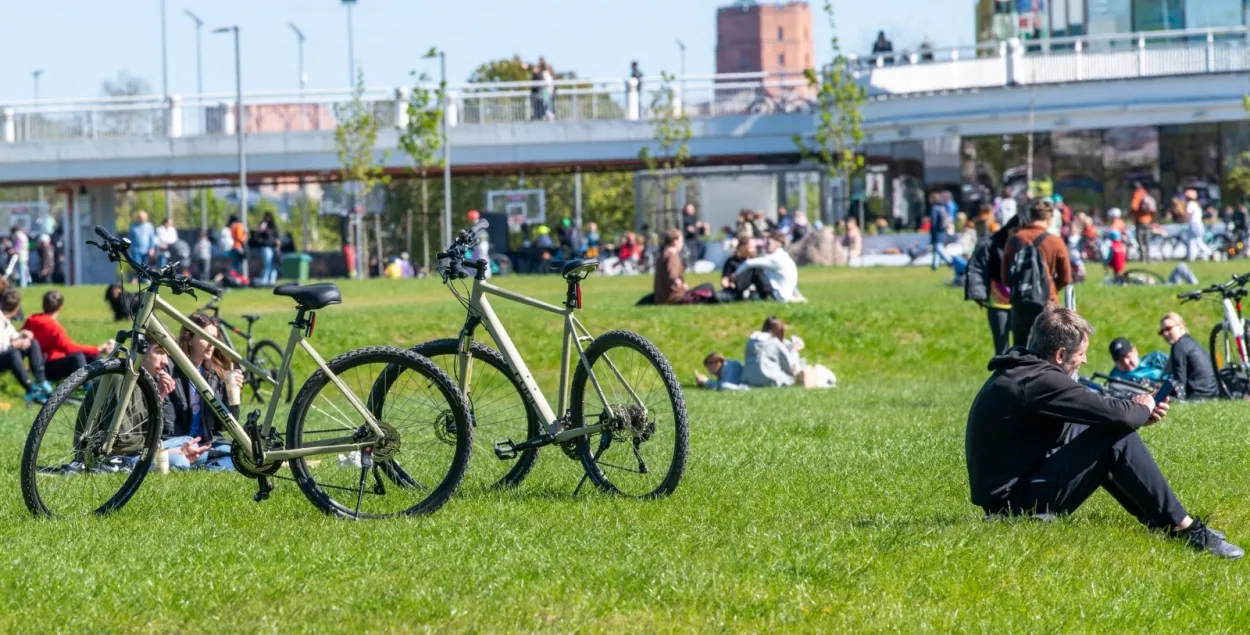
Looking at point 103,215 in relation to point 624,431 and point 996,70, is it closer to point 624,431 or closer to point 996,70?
point 996,70

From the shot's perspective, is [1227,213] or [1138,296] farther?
[1227,213]

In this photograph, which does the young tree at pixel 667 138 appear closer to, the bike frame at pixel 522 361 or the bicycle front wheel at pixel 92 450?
the bike frame at pixel 522 361

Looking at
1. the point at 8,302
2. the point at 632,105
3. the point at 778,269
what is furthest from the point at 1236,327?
the point at 632,105

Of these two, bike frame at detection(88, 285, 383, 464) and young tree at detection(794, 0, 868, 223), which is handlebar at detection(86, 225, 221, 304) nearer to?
bike frame at detection(88, 285, 383, 464)

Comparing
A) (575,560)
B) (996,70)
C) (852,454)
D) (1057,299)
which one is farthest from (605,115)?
(575,560)

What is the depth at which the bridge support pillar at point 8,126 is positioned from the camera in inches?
2195

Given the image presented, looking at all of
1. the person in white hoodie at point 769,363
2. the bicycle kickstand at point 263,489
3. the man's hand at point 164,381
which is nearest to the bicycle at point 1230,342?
the person in white hoodie at point 769,363

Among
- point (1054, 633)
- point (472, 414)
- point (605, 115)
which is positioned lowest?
point (1054, 633)

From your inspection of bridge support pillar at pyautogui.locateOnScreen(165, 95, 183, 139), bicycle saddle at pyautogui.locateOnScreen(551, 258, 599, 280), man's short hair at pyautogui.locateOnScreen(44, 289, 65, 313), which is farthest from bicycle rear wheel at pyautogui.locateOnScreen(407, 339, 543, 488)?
bridge support pillar at pyautogui.locateOnScreen(165, 95, 183, 139)

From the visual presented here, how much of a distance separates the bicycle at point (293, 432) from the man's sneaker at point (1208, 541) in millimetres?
2954

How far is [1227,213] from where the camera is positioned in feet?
138

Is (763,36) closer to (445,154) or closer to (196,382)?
(445,154)

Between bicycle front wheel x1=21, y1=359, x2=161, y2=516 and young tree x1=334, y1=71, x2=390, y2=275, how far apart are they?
4200 cm

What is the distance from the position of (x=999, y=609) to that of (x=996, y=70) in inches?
1817
